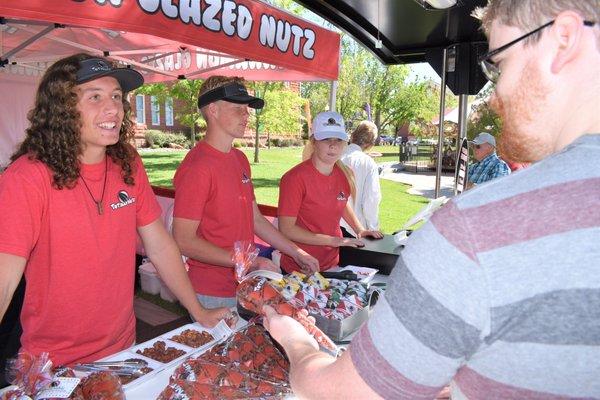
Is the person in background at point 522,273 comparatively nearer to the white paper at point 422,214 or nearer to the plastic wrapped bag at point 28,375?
the plastic wrapped bag at point 28,375

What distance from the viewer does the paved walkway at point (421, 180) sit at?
13943 mm

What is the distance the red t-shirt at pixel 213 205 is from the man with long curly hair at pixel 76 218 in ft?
1.40

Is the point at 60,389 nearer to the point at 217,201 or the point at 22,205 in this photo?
the point at 22,205

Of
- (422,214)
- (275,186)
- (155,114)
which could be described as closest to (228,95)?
(422,214)

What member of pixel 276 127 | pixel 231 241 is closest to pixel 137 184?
pixel 231 241

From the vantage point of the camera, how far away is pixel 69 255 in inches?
64.8

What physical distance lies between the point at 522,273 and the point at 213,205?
203cm

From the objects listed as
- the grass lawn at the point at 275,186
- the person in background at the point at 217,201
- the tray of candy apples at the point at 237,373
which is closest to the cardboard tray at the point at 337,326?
the tray of candy apples at the point at 237,373

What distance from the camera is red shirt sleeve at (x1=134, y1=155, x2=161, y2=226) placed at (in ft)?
6.33

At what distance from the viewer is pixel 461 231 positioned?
2.03 feet

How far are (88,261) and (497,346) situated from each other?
1500mm

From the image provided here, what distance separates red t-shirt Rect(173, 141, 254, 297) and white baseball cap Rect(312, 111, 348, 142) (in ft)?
2.76

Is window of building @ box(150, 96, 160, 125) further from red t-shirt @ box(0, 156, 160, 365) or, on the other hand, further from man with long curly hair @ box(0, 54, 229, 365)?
red t-shirt @ box(0, 156, 160, 365)

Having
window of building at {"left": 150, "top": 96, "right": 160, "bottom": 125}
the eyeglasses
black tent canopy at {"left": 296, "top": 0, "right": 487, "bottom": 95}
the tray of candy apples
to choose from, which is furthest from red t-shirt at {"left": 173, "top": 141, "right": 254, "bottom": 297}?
window of building at {"left": 150, "top": 96, "right": 160, "bottom": 125}
